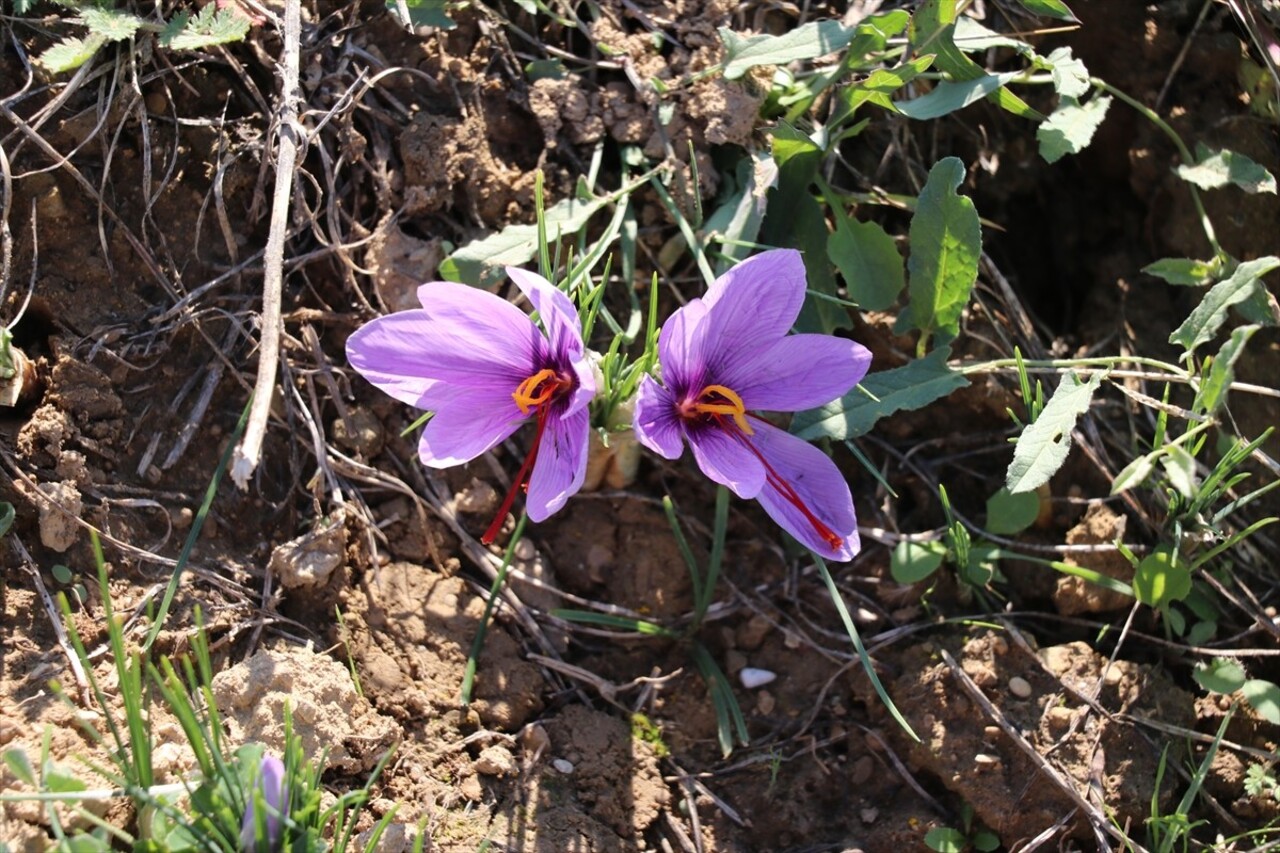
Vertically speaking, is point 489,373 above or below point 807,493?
above

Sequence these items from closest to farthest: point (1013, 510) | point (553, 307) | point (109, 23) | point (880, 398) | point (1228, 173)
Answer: point (553, 307) → point (109, 23) → point (880, 398) → point (1013, 510) → point (1228, 173)

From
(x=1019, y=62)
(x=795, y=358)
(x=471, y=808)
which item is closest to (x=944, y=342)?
(x=795, y=358)

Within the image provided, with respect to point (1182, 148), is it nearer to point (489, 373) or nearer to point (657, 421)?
point (657, 421)

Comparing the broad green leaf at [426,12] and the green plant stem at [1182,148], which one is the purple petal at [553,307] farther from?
the green plant stem at [1182,148]

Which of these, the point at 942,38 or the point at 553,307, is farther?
the point at 942,38

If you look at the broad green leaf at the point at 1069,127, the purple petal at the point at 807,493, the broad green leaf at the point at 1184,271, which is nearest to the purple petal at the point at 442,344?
the purple petal at the point at 807,493

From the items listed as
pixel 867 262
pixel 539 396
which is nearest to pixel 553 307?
pixel 539 396

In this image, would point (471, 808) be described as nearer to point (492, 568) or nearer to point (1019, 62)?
point (492, 568)
